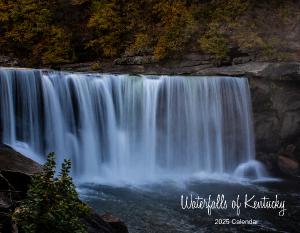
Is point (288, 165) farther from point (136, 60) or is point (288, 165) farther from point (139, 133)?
point (136, 60)

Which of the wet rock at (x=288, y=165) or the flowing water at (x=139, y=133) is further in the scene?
the wet rock at (x=288, y=165)

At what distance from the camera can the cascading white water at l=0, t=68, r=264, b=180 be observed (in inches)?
550

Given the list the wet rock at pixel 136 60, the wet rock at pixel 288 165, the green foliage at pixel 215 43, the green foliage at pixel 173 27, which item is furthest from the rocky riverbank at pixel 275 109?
the wet rock at pixel 136 60

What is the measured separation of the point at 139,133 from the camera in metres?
16.0

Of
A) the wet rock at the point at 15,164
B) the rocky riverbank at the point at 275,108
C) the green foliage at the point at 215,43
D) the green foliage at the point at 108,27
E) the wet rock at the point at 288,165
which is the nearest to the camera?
the wet rock at the point at 15,164

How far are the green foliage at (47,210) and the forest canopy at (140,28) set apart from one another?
1414cm

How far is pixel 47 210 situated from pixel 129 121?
10.9m

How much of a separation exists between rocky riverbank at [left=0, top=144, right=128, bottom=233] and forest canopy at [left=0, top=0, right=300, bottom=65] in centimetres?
1190

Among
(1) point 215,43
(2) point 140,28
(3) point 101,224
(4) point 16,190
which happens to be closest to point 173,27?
(2) point 140,28

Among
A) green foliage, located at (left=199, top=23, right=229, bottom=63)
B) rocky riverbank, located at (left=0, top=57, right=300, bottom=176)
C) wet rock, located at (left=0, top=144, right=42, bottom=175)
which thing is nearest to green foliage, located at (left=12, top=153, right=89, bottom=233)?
wet rock, located at (left=0, top=144, right=42, bottom=175)

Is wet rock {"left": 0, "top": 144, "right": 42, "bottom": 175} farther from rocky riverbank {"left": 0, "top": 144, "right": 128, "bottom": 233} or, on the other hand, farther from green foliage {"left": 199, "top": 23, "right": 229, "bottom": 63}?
green foliage {"left": 199, "top": 23, "right": 229, "bottom": 63}

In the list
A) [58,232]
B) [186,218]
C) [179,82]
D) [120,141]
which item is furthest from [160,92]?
[58,232]

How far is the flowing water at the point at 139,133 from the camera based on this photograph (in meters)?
13.5

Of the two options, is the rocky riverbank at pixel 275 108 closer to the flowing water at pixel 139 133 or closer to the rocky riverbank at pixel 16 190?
the flowing water at pixel 139 133
